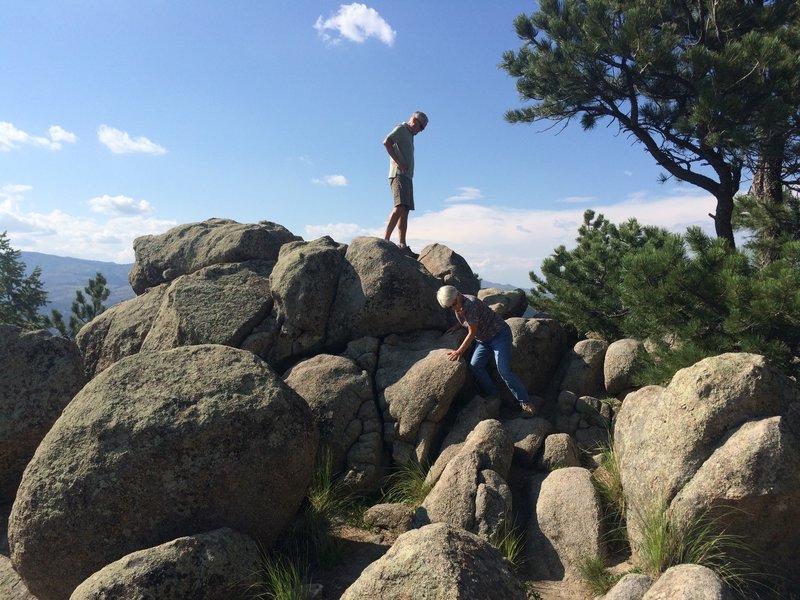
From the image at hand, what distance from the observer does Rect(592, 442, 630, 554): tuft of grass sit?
8305 mm

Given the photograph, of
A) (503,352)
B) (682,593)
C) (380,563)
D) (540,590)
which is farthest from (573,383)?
(380,563)

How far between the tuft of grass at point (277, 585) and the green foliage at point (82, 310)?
2435 cm

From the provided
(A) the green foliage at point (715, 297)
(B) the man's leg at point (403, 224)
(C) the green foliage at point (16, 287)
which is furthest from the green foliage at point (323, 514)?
(C) the green foliage at point (16, 287)

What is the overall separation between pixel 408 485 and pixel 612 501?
3.38 metres

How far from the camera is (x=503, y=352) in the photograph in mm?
10922

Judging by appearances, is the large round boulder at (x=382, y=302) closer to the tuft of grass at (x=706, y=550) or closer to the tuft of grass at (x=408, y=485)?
the tuft of grass at (x=408, y=485)

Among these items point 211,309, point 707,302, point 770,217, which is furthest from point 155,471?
point 770,217

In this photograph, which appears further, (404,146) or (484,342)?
(404,146)

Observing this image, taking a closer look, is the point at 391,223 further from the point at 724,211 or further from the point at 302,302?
the point at 724,211

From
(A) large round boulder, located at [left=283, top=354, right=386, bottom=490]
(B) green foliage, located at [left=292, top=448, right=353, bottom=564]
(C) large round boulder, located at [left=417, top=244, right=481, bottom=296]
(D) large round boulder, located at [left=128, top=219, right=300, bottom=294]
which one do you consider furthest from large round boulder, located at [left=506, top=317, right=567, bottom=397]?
(D) large round boulder, located at [left=128, top=219, right=300, bottom=294]

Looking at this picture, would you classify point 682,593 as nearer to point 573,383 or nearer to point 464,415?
point 464,415

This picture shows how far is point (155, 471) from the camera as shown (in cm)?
810

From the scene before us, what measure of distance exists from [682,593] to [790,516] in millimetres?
2498

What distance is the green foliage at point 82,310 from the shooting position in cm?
2908
